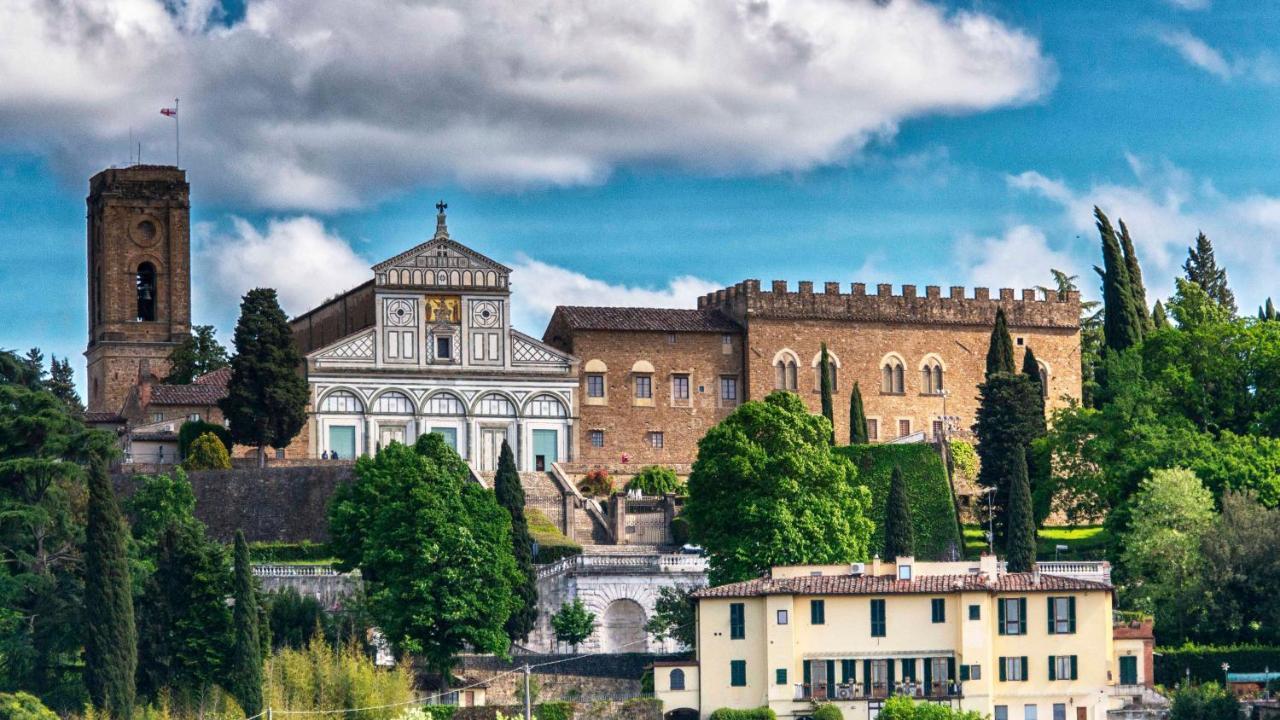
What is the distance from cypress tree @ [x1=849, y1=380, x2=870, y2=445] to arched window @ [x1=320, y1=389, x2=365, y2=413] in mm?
15265

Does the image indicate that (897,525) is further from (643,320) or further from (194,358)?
(194,358)

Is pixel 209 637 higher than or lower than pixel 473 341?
lower

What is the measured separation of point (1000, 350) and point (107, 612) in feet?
115

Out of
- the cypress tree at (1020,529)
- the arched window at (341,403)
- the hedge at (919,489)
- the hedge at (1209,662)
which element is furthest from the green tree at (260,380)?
the hedge at (1209,662)

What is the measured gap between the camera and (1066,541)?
80.8 metres

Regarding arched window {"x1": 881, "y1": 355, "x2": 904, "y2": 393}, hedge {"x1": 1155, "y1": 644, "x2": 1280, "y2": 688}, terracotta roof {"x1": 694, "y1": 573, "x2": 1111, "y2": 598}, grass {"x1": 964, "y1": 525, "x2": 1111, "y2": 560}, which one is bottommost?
hedge {"x1": 1155, "y1": 644, "x2": 1280, "y2": 688}

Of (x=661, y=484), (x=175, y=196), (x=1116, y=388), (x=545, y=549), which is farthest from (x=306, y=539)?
(x=175, y=196)

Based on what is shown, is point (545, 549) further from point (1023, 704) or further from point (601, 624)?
point (1023, 704)

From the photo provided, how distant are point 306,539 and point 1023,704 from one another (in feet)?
75.4

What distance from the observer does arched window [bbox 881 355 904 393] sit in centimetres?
9506

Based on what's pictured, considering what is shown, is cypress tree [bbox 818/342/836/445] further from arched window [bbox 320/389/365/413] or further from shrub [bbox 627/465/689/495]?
arched window [bbox 320/389/365/413]

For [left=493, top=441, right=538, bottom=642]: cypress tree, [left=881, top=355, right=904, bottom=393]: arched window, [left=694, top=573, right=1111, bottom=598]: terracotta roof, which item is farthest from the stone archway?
[left=881, top=355, right=904, bottom=393]: arched window

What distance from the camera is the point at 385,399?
89.4m

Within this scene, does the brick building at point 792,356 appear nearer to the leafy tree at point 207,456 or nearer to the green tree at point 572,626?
the leafy tree at point 207,456
